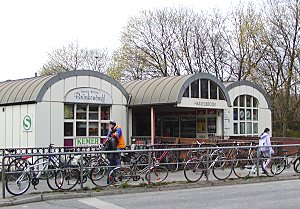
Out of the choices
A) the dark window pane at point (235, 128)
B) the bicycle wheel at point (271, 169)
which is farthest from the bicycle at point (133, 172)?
the dark window pane at point (235, 128)

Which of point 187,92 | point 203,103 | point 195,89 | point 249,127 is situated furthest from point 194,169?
point 249,127

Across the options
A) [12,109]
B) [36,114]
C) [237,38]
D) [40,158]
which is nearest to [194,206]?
[40,158]

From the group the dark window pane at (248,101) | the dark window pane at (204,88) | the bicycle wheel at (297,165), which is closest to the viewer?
the bicycle wheel at (297,165)

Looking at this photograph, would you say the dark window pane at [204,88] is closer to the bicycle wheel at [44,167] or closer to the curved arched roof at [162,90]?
the curved arched roof at [162,90]

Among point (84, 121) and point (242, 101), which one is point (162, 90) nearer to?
point (84, 121)

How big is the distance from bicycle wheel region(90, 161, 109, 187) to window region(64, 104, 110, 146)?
708 centimetres

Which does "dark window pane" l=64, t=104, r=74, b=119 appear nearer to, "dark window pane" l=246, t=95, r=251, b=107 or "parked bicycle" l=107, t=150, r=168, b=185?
"parked bicycle" l=107, t=150, r=168, b=185

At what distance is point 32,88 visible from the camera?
1952cm

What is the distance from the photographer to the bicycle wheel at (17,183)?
12.0m

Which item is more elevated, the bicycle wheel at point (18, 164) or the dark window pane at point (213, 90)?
the dark window pane at point (213, 90)

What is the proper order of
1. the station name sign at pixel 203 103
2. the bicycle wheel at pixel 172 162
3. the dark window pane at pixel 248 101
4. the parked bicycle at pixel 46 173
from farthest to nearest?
1. the dark window pane at pixel 248 101
2. the station name sign at pixel 203 103
3. the bicycle wheel at pixel 172 162
4. the parked bicycle at pixel 46 173

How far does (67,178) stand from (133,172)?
1931 mm

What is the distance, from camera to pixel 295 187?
13906mm

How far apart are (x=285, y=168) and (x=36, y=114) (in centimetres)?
926
